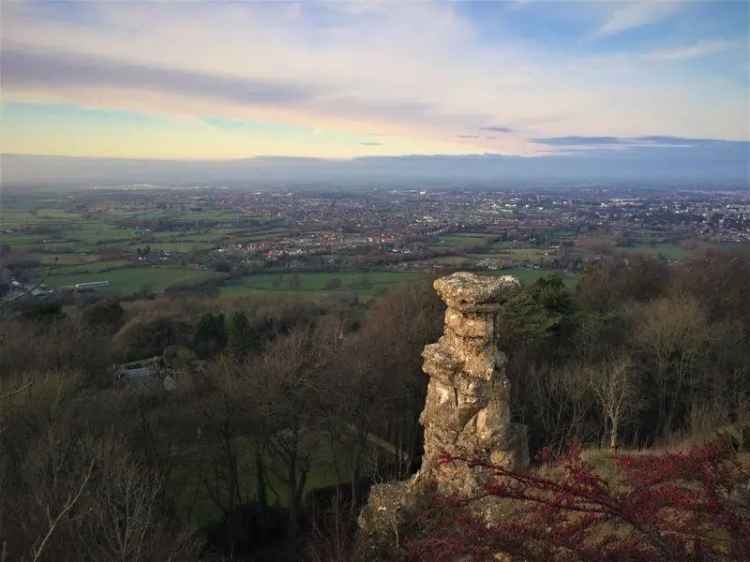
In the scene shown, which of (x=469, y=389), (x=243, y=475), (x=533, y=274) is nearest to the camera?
(x=469, y=389)

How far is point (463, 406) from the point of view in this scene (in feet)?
32.7

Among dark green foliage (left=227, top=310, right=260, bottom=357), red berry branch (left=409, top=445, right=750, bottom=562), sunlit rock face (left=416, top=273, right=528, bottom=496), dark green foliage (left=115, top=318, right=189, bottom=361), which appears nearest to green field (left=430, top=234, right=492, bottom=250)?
dark green foliage (left=227, top=310, right=260, bottom=357)

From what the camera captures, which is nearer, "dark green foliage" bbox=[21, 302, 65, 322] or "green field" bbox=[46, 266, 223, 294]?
"dark green foliage" bbox=[21, 302, 65, 322]

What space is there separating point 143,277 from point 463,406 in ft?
131

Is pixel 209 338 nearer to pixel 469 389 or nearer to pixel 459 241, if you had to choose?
pixel 469 389

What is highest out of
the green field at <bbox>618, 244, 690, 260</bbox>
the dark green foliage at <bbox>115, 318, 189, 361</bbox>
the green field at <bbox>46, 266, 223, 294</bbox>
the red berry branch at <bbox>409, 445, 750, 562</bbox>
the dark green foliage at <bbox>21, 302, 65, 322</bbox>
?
the red berry branch at <bbox>409, 445, 750, 562</bbox>

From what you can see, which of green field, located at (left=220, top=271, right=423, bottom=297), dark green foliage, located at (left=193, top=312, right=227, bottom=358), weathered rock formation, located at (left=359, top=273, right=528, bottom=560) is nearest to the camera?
weathered rock formation, located at (left=359, top=273, right=528, bottom=560)

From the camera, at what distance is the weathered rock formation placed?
9.69m

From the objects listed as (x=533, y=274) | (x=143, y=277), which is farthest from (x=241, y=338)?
(x=533, y=274)

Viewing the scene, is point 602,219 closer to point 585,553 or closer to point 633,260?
point 633,260

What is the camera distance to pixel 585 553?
4.42 meters

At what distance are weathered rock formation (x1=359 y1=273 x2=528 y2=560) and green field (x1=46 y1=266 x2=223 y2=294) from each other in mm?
35019

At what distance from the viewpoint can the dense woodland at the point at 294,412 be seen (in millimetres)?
11281

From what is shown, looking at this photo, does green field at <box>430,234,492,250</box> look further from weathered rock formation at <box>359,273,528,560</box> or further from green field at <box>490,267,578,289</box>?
weathered rock formation at <box>359,273,528,560</box>
